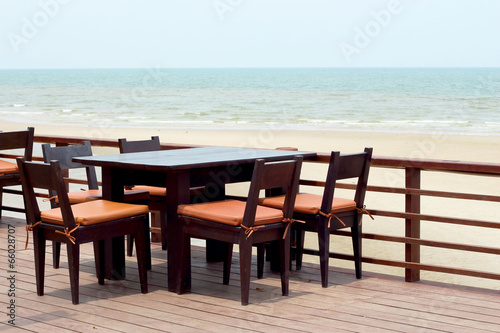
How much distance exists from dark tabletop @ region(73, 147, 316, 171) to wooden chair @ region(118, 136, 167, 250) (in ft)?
0.87

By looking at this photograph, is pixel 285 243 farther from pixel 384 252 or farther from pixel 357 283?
pixel 384 252

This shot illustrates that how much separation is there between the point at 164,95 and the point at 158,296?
36.7 meters

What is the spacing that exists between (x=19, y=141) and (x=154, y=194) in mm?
1744

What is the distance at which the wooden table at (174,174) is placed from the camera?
3.85 meters

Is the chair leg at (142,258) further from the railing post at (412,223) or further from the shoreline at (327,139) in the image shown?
the shoreline at (327,139)

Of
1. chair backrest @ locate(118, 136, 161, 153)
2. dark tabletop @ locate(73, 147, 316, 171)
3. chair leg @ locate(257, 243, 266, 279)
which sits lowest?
chair leg @ locate(257, 243, 266, 279)

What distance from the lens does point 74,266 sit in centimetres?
360

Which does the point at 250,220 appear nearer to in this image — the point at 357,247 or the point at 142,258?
the point at 142,258

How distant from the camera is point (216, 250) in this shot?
460cm

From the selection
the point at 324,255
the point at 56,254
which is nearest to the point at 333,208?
the point at 324,255

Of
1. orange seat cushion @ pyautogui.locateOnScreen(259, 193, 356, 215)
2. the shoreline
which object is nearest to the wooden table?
orange seat cushion @ pyautogui.locateOnScreen(259, 193, 356, 215)

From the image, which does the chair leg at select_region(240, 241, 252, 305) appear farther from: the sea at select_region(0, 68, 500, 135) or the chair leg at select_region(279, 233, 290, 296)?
the sea at select_region(0, 68, 500, 135)

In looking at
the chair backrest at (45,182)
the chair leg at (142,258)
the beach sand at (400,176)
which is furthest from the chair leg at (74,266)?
the beach sand at (400,176)

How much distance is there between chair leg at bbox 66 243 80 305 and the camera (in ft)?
11.7
